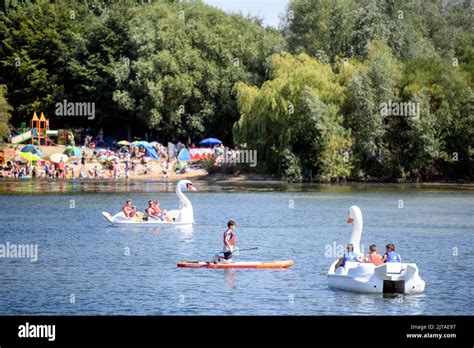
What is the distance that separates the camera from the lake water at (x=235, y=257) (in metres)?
32.6

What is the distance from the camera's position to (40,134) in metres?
108

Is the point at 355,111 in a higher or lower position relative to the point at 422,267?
higher

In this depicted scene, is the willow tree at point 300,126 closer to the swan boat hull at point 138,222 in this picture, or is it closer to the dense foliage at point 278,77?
the dense foliage at point 278,77

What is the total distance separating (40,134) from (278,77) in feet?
100.0

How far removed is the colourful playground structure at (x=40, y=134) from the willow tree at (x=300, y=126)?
2715 cm

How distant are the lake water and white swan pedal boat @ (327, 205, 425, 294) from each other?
30cm

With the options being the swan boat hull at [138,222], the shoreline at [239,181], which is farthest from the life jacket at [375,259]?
the shoreline at [239,181]

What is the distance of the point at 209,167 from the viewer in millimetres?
92375

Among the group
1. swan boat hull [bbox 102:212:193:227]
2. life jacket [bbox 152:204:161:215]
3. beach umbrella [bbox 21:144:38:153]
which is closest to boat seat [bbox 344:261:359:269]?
swan boat hull [bbox 102:212:193:227]

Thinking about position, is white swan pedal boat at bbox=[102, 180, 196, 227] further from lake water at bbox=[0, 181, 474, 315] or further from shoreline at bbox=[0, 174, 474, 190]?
shoreline at bbox=[0, 174, 474, 190]

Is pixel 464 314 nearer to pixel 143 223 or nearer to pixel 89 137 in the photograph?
pixel 143 223
